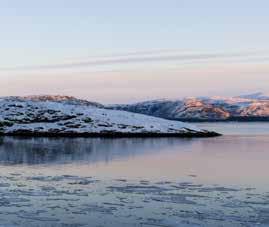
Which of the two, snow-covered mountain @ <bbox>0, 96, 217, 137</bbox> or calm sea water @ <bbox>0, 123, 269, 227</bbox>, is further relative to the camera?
snow-covered mountain @ <bbox>0, 96, 217, 137</bbox>

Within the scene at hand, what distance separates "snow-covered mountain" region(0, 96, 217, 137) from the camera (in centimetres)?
7475

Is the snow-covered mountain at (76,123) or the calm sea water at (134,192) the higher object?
the snow-covered mountain at (76,123)

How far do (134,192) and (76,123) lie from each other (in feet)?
191

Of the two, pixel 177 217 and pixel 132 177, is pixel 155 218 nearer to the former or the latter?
pixel 177 217

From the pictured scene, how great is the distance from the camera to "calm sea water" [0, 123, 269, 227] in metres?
16.0

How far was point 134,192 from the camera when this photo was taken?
20.8 metres

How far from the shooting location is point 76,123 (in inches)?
3091

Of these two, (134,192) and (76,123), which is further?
(76,123)

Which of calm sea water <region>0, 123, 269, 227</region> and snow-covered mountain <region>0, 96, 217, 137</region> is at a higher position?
snow-covered mountain <region>0, 96, 217, 137</region>

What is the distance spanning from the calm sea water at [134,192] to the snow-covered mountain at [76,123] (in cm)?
4076

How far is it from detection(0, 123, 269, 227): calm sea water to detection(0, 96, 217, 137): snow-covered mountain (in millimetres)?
40763

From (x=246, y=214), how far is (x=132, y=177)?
948cm

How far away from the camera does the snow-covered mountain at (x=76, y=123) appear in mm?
74750

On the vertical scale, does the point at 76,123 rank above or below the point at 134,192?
above
